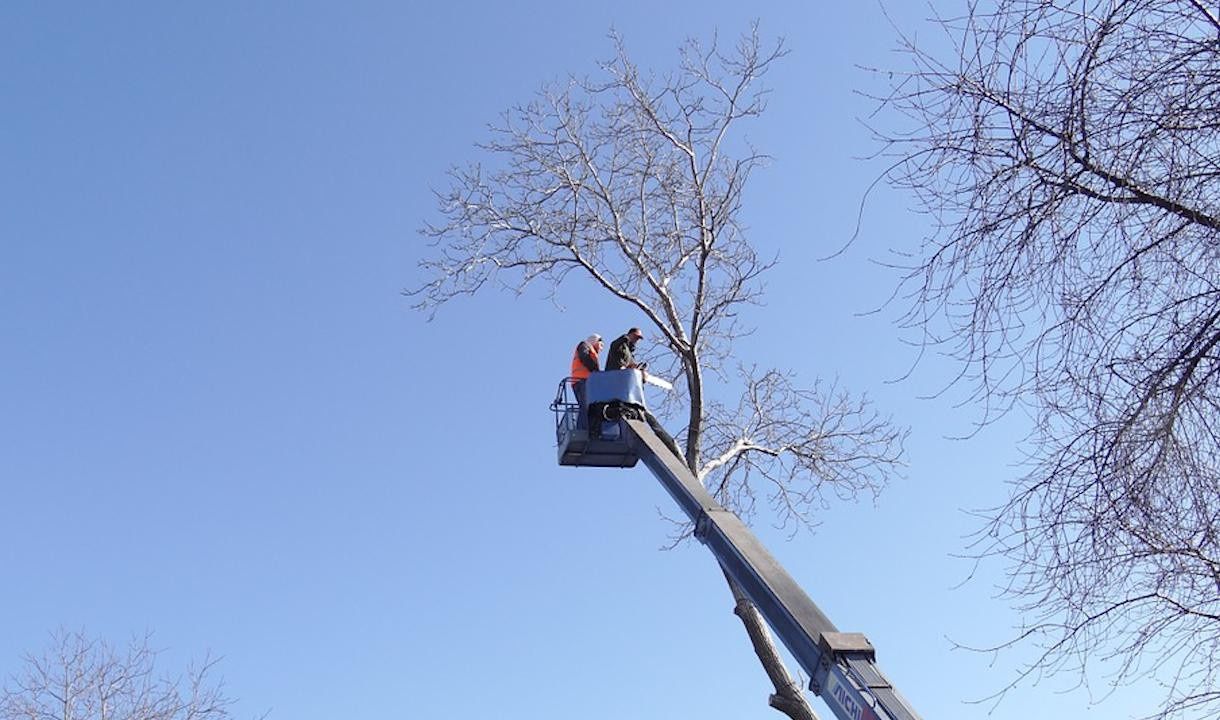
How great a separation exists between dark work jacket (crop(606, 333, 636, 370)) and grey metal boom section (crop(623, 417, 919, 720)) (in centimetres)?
165

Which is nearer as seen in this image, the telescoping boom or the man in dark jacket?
the telescoping boom

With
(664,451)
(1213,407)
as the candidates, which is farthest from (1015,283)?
(664,451)

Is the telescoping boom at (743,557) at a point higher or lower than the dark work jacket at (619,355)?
lower

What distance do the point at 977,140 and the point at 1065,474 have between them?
1235 millimetres

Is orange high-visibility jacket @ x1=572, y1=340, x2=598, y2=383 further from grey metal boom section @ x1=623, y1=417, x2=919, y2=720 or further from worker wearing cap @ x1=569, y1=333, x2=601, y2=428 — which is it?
grey metal boom section @ x1=623, y1=417, x2=919, y2=720

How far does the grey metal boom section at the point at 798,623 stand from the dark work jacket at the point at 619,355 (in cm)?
165

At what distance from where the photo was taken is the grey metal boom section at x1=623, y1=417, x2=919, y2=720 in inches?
275

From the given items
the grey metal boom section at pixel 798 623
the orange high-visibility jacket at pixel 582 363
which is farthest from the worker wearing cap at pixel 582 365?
the grey metal boom section at pixel 798 623

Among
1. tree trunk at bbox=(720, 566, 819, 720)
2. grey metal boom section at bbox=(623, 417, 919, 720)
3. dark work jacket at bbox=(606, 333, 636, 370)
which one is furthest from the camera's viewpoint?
dark work jacket at bbox=(606, 333, 636, 370)

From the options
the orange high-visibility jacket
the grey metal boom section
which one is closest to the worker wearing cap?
the orange high-visibility jacket

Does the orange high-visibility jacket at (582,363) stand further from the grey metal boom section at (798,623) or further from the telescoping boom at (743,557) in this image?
the grey metal boom section at (798,623)

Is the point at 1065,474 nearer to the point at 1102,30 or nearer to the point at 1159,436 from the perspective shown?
the point at 1159,436

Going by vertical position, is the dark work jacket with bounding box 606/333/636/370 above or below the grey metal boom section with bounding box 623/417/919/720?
above

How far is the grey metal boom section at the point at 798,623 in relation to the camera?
6.98m
